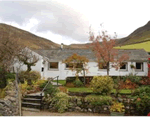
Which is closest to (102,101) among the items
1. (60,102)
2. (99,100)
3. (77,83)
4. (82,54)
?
(99,100)

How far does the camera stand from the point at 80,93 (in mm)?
11688

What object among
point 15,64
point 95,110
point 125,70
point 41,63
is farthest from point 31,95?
point 125,70

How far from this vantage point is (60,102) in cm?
1001

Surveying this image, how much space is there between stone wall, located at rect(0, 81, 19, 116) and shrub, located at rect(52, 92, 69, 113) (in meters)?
2.61

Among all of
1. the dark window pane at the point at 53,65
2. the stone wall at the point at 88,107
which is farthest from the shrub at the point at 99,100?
the dark window pane at the point at 53,65

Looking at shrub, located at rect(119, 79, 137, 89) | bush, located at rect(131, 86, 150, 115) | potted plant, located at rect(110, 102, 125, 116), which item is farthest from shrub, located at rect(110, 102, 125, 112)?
shrub, located at rect(119, 79, 137, 89)

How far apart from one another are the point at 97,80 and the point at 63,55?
49.5ft

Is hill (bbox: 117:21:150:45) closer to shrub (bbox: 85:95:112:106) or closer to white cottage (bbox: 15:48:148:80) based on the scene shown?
white cottage (bbox: 15:48:148:80)

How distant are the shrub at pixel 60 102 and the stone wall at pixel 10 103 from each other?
8.55ft

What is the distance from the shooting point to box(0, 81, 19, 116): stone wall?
8609 millimetres

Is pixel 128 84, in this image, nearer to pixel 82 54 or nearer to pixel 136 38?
pixel 82 54

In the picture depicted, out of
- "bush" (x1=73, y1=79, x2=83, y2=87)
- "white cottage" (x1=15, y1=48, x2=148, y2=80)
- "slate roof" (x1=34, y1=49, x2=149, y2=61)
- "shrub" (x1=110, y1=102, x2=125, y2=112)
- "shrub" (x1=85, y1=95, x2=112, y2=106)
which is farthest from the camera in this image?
"slate roof" (x1=34, y1=49, x2=149, y2=61)

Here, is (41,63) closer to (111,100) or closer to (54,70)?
(54,70)

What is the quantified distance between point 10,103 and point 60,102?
3325mm
